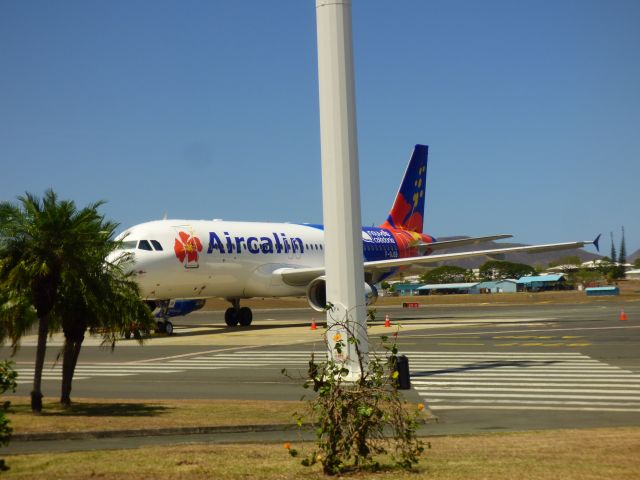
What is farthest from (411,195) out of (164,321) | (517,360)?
(517,360)

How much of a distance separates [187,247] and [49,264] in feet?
74.0

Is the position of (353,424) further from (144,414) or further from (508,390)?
(508,390)

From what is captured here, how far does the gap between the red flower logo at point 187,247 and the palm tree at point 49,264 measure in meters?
21.7

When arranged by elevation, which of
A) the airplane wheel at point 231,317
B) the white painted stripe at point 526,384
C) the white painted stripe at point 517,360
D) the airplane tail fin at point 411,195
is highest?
the airplane tail fin at point 411,195

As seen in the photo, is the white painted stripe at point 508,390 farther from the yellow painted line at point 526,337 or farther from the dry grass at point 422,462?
the yellow painted line at point 526,337

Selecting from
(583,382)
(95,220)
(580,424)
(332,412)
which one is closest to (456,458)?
(332,412)

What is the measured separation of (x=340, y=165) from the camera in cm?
1778

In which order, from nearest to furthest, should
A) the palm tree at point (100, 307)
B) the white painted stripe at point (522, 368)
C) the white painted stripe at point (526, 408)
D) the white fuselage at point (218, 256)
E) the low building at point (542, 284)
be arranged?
the palm tree at point (100, 307) → the white painted stripe at point (526, 408) → the white painted stripe at point (522, 368) → the white fuselage at point (218, 256) → the low building at point (542, 284)

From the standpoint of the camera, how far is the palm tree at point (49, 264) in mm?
13984

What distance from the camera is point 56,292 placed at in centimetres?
1424

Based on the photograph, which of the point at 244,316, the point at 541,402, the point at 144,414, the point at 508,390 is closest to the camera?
the point at 144,414

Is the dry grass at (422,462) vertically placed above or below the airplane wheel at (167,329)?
below

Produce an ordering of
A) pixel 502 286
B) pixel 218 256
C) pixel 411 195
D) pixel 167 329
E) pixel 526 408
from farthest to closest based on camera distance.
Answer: pixel 502 286 < pixel 411 195 < pixel 218 256 < pixel 167 329 < pixel 526 408

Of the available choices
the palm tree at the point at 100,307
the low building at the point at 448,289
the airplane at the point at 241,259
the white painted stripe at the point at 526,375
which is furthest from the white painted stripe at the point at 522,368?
the low building at the point at 448,289
